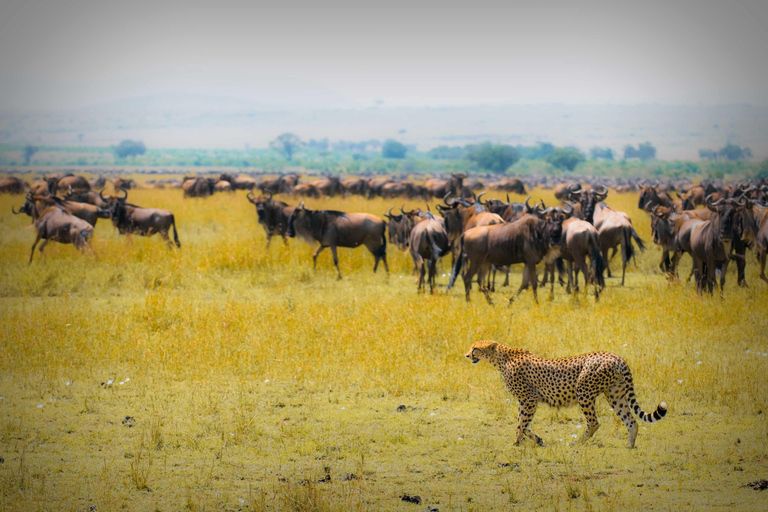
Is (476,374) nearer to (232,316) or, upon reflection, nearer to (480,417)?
(480,417)

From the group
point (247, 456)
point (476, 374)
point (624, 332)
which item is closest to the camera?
point (247, 456)

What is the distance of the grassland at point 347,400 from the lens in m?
5.03

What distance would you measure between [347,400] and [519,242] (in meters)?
5.20

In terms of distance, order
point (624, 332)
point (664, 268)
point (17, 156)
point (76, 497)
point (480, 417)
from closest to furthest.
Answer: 1. point (76, 497)
2. point (480, 417)
3. point (624, 332)
4. point (664, 268)
5. point (17, 156)

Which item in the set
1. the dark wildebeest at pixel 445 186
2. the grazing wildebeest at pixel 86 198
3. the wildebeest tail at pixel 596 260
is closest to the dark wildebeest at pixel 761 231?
the wildebeest tail at pixel 596 260

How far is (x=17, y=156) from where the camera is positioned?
461 feet

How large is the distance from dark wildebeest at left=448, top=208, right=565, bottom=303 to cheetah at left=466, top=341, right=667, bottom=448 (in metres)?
5.18

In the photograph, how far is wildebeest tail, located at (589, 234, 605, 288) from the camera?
11500 mm

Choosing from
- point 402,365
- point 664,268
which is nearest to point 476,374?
point 402,365

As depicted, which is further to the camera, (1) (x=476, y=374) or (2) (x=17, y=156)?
(2) (x=17, y=156)

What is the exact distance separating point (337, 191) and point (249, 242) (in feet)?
73.5

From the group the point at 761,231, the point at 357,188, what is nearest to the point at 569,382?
the point at 761,231

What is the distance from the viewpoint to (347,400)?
700 centimetres

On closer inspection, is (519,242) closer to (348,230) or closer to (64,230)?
(348,230)
